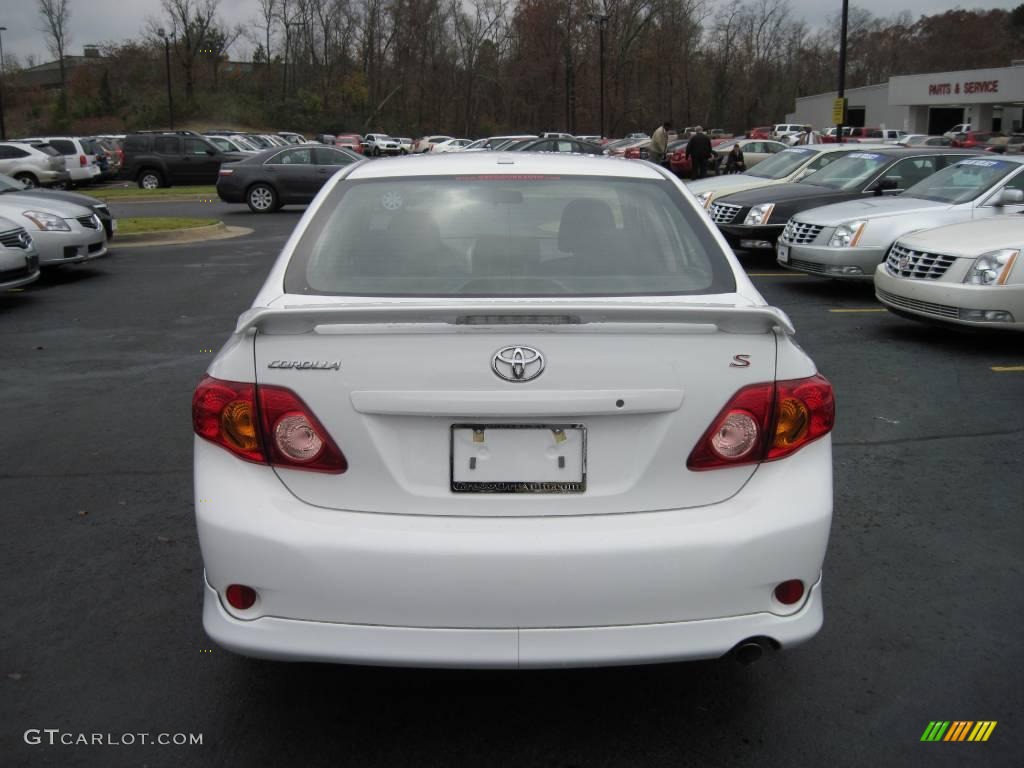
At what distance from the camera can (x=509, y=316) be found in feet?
8.68

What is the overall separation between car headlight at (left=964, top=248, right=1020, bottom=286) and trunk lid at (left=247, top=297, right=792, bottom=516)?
20.7 ft

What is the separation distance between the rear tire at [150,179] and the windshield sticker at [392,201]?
32268 mm

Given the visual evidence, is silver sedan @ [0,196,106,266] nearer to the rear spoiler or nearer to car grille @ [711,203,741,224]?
car grille @ [711,203,741,224]

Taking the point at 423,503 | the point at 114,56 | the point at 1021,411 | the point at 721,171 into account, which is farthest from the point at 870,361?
the point at 114,56

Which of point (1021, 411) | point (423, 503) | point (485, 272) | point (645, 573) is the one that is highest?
point (485, 272)

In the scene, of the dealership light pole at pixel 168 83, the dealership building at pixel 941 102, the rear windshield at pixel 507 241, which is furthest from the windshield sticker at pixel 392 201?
the dealership light pole at pixel 168 83

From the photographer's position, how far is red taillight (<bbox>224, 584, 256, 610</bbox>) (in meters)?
2.68

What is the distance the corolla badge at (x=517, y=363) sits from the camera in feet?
8.46

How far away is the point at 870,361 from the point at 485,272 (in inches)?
225

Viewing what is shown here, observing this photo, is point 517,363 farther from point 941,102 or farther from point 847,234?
point 941,102

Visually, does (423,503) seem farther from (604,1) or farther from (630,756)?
(604,1)

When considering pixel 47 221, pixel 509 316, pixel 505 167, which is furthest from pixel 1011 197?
pixel 47 221

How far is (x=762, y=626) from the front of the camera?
2.71 metres

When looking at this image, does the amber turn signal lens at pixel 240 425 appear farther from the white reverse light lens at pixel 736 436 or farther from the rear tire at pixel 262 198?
the rear tire at pixel 262 198
